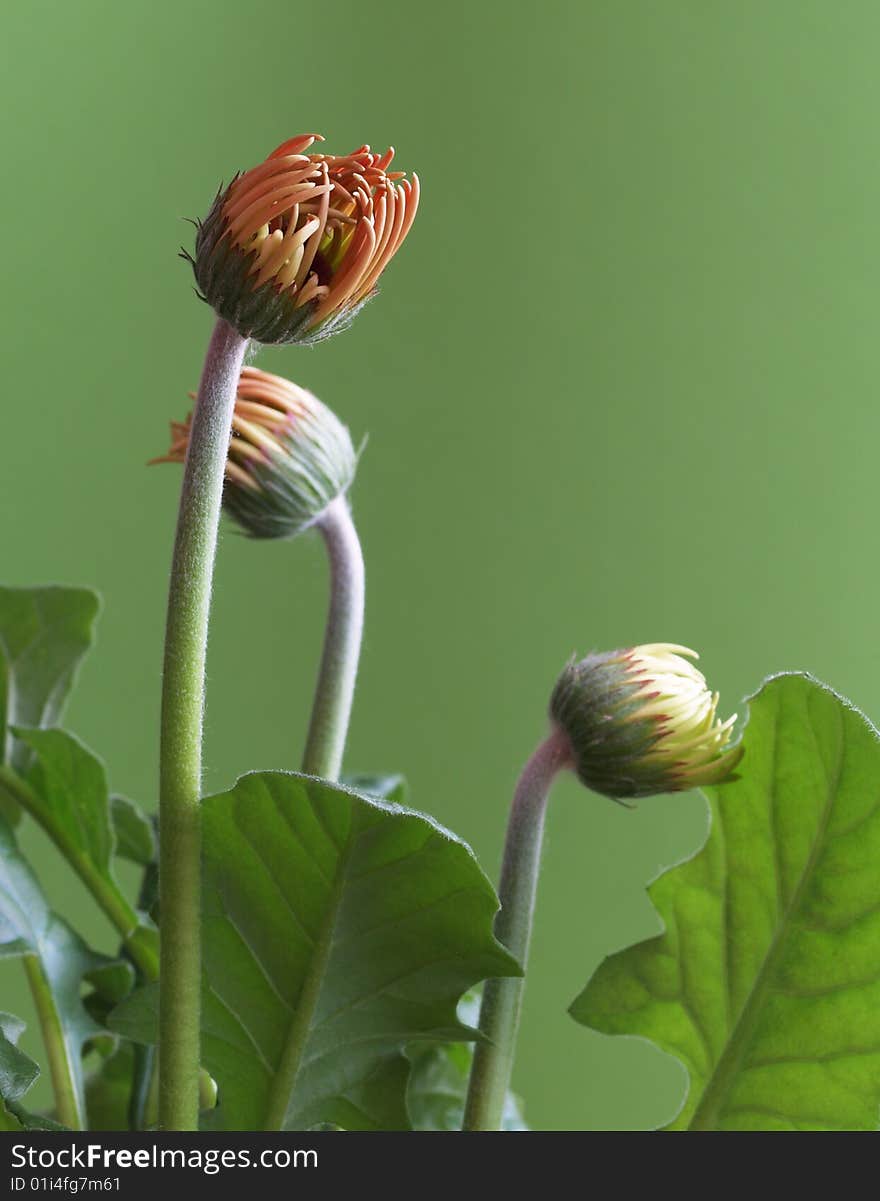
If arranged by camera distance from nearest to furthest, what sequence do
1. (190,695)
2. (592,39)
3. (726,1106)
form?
(190,695) < (726,1106) < (592,39)

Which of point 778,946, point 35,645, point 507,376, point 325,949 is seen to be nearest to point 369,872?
point 325,949

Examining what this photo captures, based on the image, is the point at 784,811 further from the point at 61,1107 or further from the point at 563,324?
the point at 563,324

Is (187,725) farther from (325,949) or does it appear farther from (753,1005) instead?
(753,1005)

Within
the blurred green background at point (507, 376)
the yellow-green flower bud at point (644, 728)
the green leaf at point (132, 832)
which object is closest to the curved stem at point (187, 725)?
the yellow-green flower bud at point (644, 728)

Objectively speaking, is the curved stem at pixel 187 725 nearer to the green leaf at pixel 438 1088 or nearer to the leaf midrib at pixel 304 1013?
the leaf midrib at pixel 304 1013

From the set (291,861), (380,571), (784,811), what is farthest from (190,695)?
(380,571)

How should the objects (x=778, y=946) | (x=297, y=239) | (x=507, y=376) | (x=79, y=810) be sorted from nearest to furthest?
(x=297, y=239) → (x=778, y=946) → (x=79, y=810) → (x=507, y=376)
